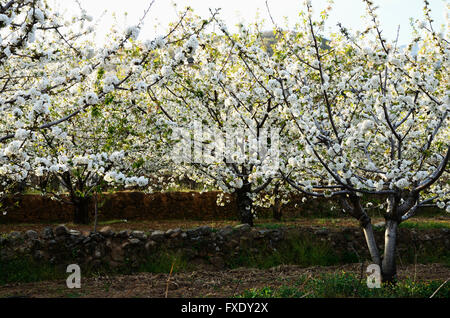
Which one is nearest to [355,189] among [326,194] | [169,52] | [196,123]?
[326,194]

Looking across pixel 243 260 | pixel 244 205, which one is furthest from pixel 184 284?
pixel 244 205

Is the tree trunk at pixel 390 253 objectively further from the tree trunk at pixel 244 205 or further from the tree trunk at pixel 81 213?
the tree trunk at pixel 81 213

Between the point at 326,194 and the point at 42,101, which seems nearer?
the point at 42,101

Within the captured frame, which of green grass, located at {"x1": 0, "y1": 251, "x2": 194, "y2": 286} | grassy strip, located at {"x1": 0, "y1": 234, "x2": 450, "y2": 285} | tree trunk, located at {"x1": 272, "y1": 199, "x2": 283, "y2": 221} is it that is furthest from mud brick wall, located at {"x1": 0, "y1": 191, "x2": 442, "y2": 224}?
green grass, located at {"x1": 0, "y1": 251, "x2": 194, "y2": 286}

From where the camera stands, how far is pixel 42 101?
4.36 meters

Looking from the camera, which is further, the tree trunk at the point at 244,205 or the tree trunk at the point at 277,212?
the tree trunk at the point at 277,212

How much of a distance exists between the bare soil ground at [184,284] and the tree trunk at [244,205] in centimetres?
226

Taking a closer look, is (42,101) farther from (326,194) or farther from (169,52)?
(169,52)

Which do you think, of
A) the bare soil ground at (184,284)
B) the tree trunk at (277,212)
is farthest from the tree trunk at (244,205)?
the tree trunk at (277,212)

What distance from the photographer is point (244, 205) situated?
11.2 m

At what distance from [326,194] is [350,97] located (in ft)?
7.49

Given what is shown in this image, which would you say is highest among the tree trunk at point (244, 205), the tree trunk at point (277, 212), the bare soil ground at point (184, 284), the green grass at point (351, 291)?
the tree trunk at point (244, 205)

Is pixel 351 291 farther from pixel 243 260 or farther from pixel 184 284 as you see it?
pixel 243 260

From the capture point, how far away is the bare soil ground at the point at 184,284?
6977mm
